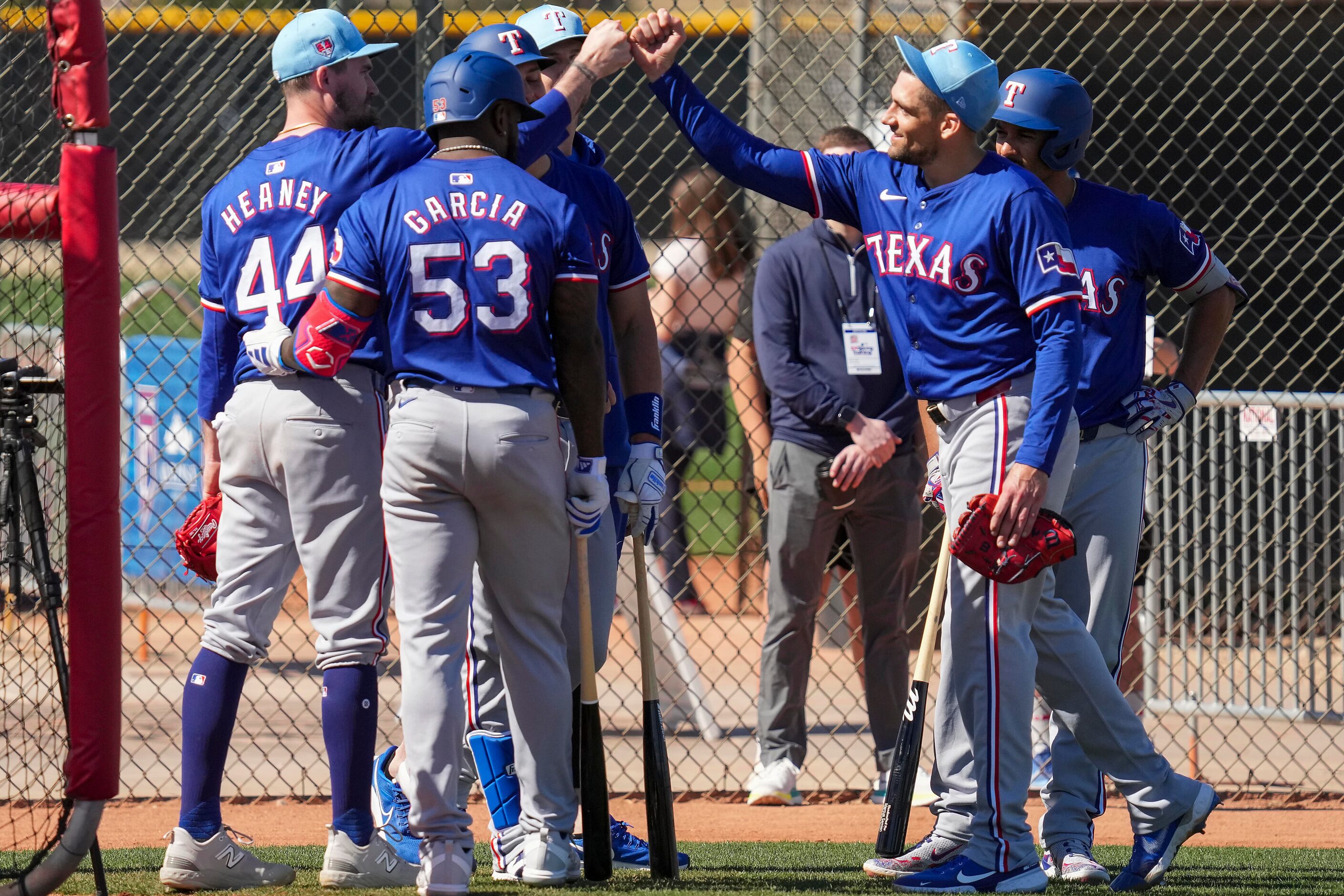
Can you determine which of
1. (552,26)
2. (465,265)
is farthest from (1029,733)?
(552,26)

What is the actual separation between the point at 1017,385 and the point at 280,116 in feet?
13.6

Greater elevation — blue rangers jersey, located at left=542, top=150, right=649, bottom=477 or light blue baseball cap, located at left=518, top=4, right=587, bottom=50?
light blue baseball cap, located at left=518, top=4, right=587, bottom=50

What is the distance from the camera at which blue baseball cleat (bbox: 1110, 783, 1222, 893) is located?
13.5 ft

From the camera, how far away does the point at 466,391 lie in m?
3.64

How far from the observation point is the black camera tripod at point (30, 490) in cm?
363

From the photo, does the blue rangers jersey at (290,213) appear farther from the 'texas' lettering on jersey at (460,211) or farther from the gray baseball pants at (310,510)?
the 'texas' lettering on jersey at (460,211)

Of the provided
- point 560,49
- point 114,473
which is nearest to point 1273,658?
point 560,49

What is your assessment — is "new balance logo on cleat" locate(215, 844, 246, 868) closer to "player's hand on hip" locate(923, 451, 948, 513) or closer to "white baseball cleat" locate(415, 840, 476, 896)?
"white baseball cleat" locate(415, 840, 476, 896)

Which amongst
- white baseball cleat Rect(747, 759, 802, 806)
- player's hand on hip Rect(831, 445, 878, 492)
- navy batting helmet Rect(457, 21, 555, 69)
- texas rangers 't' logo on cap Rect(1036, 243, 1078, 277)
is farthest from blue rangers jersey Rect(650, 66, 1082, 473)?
white baseball cleat Rect(747, 759, 802, 806)

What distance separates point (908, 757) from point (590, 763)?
92 cm

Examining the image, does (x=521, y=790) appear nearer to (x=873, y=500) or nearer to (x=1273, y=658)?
(x=873, y=500)

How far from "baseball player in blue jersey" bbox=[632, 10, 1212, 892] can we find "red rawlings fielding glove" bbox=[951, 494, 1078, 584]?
0.11 ft

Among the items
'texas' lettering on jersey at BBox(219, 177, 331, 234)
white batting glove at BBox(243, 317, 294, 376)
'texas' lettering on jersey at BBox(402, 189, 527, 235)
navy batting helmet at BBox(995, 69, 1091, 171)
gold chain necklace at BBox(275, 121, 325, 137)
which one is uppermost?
navy batting helmet at BBox(995, 69, 1091, 171)

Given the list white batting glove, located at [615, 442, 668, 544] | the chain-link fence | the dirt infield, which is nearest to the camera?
Answer: white batting glove, located at [615, 442, 668, 544]
